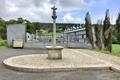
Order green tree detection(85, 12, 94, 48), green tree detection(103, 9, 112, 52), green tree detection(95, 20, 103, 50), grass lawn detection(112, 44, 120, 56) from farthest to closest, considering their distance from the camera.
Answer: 1. green tree detection(85, 12, 94, 48)
2. green tree detection(95, 20, 103, 50)
3. green tree detection(103, 9, 112, 52)
4. grass lawn detection(112, 44, 120, 56)

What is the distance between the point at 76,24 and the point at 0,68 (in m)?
15.9

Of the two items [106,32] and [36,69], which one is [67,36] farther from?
[36,69]

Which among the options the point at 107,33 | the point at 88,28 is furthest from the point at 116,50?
the point at 88,28

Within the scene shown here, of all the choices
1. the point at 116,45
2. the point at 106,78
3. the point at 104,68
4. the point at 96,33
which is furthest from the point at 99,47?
the point at 106,78

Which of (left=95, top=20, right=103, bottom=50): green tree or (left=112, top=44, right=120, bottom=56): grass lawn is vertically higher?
(left=95, top=20, right=103, bottom=50): green tree

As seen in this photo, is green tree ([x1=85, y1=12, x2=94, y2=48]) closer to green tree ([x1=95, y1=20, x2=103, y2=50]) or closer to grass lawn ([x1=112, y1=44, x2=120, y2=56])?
green tree ([x1=95, y1=20, x2=103, y2=50])

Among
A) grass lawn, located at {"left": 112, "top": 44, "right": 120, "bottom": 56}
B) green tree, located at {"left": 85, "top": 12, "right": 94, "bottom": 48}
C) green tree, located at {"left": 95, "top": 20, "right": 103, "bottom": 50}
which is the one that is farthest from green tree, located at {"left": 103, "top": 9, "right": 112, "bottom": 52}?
green tree, located at {"left": 85, "top": 12, "right": 94, "bottom": 48}

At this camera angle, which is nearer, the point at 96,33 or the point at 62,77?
the point at 62,77

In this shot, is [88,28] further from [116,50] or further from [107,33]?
[116,50]

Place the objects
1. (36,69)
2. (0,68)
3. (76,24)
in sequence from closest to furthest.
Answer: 1. (36,69)
2. (0,68)
3. (76,24)

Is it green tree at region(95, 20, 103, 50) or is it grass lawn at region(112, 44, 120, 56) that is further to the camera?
green tree at region(95, 20, 103, 50)

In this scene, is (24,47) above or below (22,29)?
below

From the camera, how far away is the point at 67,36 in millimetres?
22344

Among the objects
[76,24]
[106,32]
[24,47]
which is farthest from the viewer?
[76,24]
